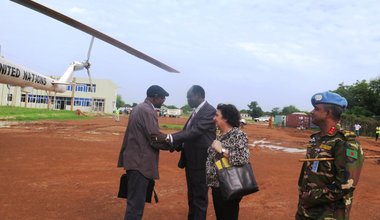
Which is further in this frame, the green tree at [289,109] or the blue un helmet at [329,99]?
the green tree at [289,109]

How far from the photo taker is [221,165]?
11.8 ft

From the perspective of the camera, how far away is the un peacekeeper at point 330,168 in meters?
2.72

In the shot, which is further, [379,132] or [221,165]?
[379,132]

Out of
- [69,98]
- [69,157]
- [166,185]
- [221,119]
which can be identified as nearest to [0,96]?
[69,98]

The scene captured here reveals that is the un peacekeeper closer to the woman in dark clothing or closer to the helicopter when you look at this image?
the woman in dark clothing

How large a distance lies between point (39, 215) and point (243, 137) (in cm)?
341

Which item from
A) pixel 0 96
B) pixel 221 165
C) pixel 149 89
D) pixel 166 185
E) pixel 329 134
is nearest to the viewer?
pixel 329 134

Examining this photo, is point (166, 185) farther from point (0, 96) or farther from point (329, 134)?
point (0, 96)

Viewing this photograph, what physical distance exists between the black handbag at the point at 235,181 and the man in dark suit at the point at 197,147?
110 centimetres

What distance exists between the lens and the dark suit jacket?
4672mm

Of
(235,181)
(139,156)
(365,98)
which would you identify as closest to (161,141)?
(139,156)

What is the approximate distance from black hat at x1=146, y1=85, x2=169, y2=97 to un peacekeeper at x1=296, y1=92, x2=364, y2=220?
207 centimetres

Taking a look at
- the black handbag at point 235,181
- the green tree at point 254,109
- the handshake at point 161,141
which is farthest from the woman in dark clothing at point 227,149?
the green tree at point 254,109

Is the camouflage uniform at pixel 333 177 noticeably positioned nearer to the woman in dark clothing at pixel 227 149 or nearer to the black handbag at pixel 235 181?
the black handbag at pixel 235 181
